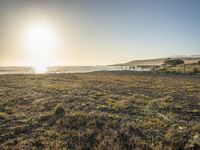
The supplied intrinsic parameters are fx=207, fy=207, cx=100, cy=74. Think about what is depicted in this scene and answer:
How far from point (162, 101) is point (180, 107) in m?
1.90

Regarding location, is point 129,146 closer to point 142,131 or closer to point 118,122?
point 142,131

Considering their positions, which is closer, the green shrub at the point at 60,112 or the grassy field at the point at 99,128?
the grassy field at the point at 99,128

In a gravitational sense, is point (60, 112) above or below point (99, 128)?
above

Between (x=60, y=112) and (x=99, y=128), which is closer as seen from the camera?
(x=99, y=128)

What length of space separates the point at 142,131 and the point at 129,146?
1634 millimetres

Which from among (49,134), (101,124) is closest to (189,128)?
(101,124)

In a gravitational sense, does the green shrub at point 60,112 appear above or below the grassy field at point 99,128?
above

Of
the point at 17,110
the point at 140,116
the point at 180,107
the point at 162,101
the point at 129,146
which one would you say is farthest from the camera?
the point at 162,101

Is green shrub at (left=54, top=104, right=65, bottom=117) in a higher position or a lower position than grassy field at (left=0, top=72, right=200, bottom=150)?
higher

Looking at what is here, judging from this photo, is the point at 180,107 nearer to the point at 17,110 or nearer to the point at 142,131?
the point at 142,131

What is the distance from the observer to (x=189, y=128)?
9.28 meters

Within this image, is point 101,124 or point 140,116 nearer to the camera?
point 101,124

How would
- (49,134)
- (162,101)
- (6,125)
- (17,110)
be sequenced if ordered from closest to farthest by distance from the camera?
(49,134)
(6,125)
(17,110)
(162,101)

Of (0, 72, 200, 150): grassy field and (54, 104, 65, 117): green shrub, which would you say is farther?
(54, 104, 65, 117): green shrub
